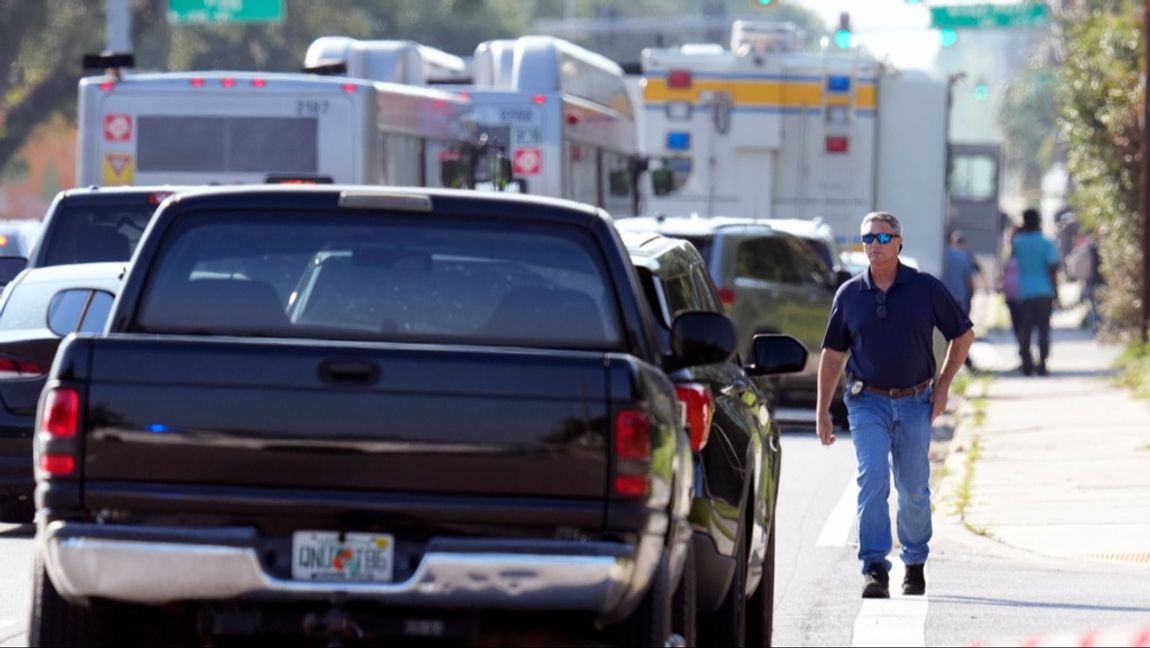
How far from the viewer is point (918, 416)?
1071 centimetres

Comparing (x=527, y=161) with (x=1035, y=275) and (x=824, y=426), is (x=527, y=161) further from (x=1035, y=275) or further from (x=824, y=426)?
(x=824, y=426)

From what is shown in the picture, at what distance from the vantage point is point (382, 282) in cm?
740

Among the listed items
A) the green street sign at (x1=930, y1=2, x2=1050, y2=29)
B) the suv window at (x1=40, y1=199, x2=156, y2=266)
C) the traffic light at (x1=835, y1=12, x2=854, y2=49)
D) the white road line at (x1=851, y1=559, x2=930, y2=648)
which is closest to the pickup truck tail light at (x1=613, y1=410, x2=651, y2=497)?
the white road line at (x1=851, y1=559, x2=930, y2=648)

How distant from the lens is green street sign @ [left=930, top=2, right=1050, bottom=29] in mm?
44688

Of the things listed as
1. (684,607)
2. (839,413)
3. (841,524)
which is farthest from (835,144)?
(684,607)

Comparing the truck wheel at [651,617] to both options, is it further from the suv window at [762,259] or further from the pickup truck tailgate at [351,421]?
the suv window at [762,259]

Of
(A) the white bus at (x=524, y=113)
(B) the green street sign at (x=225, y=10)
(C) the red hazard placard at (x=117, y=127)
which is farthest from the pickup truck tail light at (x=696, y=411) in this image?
(B) the green street sign at (x=225, y=10)

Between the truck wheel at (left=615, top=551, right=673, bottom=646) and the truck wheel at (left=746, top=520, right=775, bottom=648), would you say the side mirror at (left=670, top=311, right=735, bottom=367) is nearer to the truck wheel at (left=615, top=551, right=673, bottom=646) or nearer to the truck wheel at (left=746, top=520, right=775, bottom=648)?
the truck wheel at (left=615, top=551, right=673, bottom=646)

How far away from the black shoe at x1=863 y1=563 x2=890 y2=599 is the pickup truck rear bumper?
4079 millimetres

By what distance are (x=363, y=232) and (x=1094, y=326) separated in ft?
99.7

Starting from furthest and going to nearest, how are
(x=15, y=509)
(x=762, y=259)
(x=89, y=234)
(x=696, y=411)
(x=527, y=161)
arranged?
(x=527, y=161), (x=762, y=259), (x=89, y=234), (x=15, y=509), (x=696, y=411)

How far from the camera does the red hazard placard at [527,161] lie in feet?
77.4

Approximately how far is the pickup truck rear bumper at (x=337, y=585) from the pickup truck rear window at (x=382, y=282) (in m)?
0.82

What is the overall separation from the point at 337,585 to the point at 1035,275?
21.2 meters
